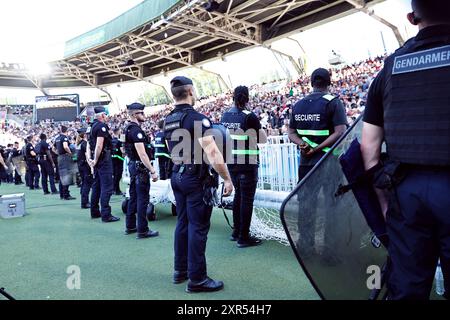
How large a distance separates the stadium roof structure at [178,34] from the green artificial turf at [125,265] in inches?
550

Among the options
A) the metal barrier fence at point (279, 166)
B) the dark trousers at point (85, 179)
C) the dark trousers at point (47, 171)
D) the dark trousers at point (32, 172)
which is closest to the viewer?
the metal barrier fence at point (279, 166)

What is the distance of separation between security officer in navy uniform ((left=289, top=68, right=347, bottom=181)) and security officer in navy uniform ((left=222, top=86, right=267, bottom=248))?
2.39 ft

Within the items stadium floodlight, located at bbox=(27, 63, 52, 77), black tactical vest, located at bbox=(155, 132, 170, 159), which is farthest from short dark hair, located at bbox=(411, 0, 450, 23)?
stadium floodlight, located at bbox=(27, 63, 52, 77)

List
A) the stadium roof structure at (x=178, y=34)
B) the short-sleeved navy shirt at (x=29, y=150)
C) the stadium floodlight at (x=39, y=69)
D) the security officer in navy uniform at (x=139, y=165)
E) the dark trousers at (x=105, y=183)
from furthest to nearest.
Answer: the stadium floodlight at (x=39, y=69) < the stadium roof structure at (x=178, y=34) < the short-sleeved navy shirt at (x=29, y=150) < the dark trousers at (x=105, y=183) < the security officer in navy uniform at (x=139, y=165)

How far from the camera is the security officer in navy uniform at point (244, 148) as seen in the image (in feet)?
13.7

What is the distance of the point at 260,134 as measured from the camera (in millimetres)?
4254

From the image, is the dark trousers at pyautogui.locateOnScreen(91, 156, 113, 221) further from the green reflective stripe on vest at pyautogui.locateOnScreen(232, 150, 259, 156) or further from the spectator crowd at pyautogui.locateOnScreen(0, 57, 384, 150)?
the green reflective stripe on vest at pyautogui.locateOnScreen(232, 150, 259, 156)

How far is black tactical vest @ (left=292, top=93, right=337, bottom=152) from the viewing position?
333 centimetres

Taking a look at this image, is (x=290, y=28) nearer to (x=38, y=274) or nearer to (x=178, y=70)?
(x=178, y=70)

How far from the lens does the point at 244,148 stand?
13.7 feet

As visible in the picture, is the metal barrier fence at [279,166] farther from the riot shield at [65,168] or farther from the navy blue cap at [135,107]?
the riot shield at [65,168]

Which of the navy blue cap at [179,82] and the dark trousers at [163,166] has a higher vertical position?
the navy blue cap at [179,82]

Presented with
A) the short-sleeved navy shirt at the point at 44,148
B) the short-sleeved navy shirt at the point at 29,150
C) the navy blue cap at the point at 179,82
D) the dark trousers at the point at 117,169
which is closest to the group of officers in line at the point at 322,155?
the navy blue cap at the point at 179,82
